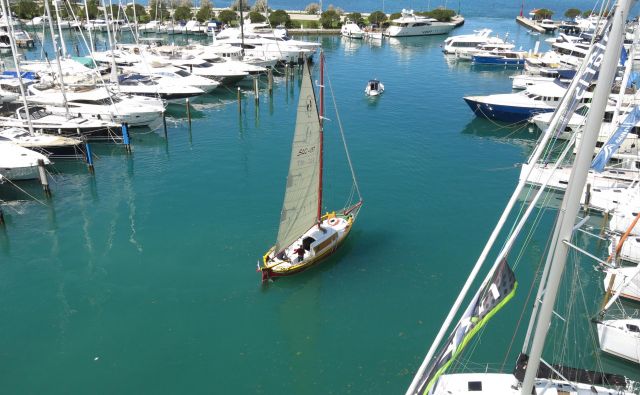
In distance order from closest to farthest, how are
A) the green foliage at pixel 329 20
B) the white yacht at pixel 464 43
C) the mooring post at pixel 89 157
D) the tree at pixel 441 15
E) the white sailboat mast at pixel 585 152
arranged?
the white sailboat mast at pixel 585 152 → the mooring post at pixel 89 157 → the white yacht at pixel 464 43 → the green foliage at pixel 329 20 → the tree at pixel 441 15

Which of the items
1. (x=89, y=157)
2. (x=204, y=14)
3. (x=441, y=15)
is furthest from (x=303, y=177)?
(x=441, y=15)

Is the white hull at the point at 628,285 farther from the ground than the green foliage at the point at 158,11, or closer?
closer

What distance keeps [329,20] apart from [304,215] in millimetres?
117950

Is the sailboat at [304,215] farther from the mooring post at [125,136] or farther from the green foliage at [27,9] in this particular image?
the green foliage at [27,9]

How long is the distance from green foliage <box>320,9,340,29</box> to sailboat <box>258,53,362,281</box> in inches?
4514

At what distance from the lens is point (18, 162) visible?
40.9 m

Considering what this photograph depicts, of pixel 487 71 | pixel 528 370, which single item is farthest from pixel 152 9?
pixel 528 370

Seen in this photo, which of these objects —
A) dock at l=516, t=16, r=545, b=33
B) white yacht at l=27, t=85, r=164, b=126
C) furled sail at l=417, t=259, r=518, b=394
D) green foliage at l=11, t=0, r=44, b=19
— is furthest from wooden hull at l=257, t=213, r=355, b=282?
green foliage at l=11, t=0, r=44, b=19

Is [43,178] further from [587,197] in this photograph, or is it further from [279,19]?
[279,19]

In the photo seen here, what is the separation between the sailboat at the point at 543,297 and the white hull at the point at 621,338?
4.78 meters

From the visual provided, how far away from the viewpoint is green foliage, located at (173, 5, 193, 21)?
140250mm

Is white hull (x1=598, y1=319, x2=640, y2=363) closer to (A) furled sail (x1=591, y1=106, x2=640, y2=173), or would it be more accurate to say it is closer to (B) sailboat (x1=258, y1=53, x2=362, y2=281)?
(A) furled sail (x1=591, y1=106, x2=640, y2=173)

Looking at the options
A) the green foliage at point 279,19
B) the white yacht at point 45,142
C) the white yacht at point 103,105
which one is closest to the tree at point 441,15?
the green foliage at point 279,19

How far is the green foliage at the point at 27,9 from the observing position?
440 feet
